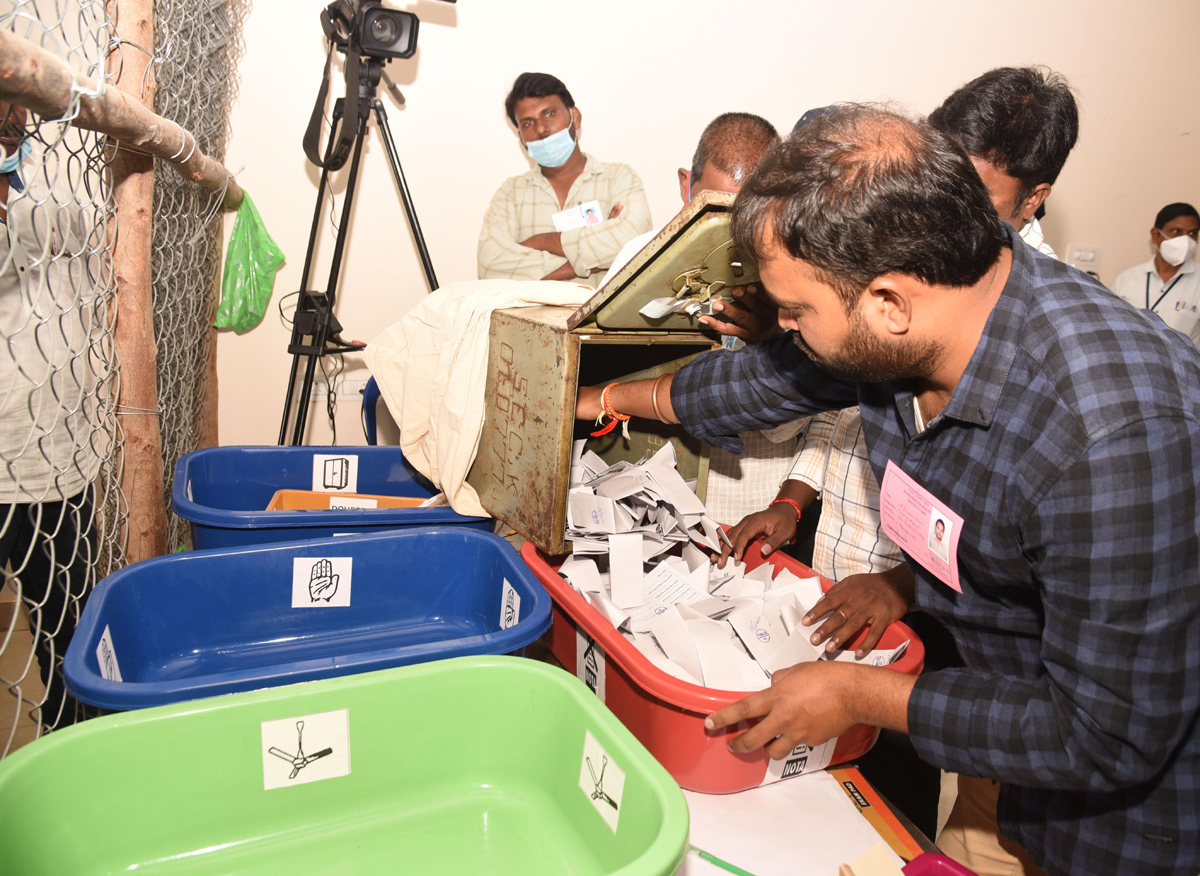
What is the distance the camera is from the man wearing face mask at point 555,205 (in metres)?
2.56

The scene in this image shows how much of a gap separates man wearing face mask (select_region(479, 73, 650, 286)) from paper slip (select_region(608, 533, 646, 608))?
54.8 inches

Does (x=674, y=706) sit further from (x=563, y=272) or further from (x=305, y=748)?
(x=563, y=272)

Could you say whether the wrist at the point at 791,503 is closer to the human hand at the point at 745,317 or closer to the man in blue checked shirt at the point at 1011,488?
the human hand at the point at 745,317

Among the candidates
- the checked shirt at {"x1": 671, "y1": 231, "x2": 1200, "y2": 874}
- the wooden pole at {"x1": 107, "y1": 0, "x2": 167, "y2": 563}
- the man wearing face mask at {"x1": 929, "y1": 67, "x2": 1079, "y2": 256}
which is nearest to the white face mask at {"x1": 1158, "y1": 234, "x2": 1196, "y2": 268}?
the man wearing face mask at {"x1": 929, "y1": 67, "x2": 1079, "y2": 256}

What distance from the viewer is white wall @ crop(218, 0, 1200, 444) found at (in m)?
2.64

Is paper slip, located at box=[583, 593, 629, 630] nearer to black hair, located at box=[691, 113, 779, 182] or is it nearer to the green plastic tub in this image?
the green plastic tub

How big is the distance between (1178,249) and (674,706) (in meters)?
4.32

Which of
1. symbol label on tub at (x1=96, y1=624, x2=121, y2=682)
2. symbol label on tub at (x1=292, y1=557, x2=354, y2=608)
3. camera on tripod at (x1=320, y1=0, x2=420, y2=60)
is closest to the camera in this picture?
symbol label on tub at (x1=96, y1=624, x2=121, y2=682)

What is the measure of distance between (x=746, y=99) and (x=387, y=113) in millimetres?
1528

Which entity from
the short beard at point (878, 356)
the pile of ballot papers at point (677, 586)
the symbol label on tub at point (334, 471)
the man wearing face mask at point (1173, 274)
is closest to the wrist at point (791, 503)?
the pile of ballot papers at point (677, 586)

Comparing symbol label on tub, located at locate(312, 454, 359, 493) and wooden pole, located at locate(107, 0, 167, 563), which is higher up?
wooden pole, located at locate(107, 0, 167, 563)

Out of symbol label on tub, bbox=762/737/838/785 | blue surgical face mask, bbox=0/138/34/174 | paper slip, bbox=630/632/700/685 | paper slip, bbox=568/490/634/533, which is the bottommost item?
symbol label on tub, bbox=762/737/838/785

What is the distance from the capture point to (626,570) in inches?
49.2

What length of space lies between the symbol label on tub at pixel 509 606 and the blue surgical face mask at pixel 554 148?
1844 mm
